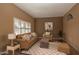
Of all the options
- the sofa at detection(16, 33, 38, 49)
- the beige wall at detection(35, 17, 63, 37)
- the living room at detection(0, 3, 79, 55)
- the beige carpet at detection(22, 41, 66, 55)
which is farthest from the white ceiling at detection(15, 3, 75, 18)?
the beige carpet at detection(22, 41, 66, 55)

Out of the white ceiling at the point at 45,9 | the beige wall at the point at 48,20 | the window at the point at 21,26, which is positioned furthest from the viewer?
the beige wall at the point at 48,20

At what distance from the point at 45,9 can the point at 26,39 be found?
1.01 meters

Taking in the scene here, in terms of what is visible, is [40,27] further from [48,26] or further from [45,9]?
[45,9]

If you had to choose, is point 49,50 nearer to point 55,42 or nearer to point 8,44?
point 55,42

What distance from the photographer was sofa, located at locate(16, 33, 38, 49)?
3017mm

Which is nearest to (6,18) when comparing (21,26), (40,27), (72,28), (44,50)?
(21,26)

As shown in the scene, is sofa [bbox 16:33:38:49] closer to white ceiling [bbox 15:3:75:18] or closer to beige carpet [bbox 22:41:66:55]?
beige carpet [bbox 22:41:66:55]

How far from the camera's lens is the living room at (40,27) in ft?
9.16

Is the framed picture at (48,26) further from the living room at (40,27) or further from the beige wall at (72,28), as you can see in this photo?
the beige wall at (72,28)

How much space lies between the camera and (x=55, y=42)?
311cm

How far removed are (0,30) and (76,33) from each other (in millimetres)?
2068

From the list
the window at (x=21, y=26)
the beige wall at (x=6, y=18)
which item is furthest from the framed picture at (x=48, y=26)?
the beige wall at (x=6, y=18)

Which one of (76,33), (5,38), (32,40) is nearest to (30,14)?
(32,40)
